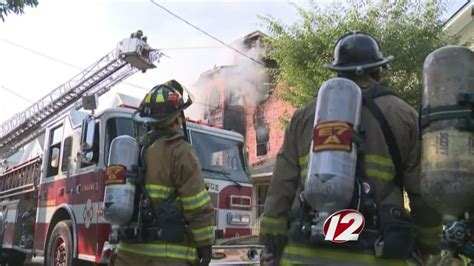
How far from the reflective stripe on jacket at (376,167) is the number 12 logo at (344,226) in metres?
0.17

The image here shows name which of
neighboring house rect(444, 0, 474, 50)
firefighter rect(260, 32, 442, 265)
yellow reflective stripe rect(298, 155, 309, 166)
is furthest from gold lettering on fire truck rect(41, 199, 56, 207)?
neighboring house rect(444, 0, 474, 50)

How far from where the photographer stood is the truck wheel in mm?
6070

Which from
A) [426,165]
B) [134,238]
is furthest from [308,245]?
[134,238]

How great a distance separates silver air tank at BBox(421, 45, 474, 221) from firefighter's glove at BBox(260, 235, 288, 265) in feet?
2.32

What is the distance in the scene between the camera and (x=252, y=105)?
17844 mm

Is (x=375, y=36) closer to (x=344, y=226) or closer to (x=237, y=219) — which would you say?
(x=237, y=219)

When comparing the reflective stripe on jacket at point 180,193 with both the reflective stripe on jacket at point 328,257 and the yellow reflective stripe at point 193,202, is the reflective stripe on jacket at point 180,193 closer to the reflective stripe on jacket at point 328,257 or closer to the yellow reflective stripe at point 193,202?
the yellow reflective stripe at point 193,202

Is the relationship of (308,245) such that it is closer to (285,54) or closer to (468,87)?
(468,87)

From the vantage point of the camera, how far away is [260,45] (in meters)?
17.3

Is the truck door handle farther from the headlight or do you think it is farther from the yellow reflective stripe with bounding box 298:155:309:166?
the yellow reflective stripe with bounding box 298:155:309:166

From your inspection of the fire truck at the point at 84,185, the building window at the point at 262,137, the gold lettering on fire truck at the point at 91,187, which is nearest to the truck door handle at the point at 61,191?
the fire truck at the point at 84,185

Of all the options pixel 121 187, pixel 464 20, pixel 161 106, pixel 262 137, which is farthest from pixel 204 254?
pixel 262 137

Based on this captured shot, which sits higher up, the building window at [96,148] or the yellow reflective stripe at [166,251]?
the building window at [96,148]

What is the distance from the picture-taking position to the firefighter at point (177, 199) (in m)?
3.04
